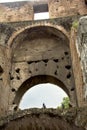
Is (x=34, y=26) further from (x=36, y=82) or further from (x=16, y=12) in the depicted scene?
(x=16, y=12)

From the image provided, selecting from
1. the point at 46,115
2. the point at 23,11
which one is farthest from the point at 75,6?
the point at 46,115

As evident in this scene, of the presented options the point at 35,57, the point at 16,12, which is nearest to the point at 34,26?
the point at 35,57

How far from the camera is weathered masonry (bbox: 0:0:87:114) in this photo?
1012 cm

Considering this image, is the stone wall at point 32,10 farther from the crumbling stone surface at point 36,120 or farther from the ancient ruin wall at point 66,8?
the crumbling stone surface at point 36,120

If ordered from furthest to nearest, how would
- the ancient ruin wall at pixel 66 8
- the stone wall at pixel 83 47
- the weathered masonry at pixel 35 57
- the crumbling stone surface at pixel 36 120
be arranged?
the ancient ruin wall at pixel 66 8, the weathered masonry at pixel 35 57, the stone wall at pixel 83 47, the crumbling stone surface at pixel 36 120

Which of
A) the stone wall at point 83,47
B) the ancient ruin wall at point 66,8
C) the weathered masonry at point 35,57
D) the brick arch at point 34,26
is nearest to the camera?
the stone wall at point 83,47

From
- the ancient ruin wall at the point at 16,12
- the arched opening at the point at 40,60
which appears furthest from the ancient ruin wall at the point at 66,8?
the arched opening at the point at 40,60

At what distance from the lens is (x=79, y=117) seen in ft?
20.7

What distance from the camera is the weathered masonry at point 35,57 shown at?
33.2ft

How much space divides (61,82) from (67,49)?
1.46 m

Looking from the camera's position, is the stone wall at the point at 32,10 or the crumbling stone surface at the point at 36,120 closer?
the crumbling stone surface at the point at 36,120

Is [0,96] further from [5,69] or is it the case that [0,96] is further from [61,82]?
[61,82]

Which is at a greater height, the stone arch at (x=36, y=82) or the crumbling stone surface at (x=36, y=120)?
the stone arch at (x=36, y=82)

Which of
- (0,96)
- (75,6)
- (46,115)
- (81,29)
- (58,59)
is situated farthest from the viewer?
(75,6)
